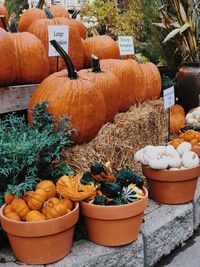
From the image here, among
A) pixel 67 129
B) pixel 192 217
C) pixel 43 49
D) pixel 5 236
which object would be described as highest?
pixel 43 49

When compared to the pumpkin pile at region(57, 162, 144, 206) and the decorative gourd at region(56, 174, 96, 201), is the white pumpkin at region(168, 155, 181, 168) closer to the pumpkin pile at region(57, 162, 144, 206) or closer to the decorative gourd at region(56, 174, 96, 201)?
the pumpkin pile at region(57, 162, 144, 206)

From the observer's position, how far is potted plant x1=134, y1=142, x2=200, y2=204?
310 centimetres

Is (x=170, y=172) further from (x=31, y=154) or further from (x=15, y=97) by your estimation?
(x=15, y=97)

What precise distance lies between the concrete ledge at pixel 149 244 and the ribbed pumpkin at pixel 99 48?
167 centimetres

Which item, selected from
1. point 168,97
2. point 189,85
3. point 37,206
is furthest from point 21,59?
point 189,85

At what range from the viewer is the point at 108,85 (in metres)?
3.53

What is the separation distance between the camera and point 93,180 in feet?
8.58

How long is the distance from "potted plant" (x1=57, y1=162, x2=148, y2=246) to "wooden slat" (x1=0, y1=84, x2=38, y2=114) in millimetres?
963

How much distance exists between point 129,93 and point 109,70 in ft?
1.04

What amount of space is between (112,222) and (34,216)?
0.47 m

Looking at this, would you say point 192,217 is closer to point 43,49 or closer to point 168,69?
point 43,49

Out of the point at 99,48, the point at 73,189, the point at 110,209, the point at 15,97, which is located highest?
the point at 99,48

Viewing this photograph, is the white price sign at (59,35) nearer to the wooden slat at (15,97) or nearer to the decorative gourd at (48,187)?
the wooden slat at (15,97)

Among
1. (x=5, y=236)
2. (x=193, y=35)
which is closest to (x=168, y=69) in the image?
(x=193, y=35)
